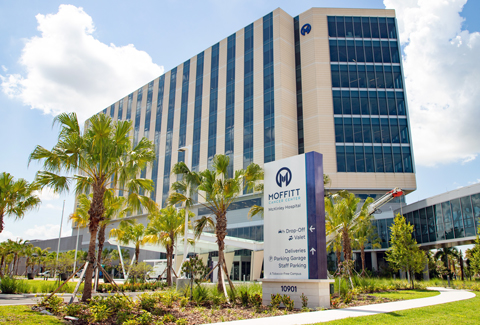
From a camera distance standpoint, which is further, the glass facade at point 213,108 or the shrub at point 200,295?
the glass facade at point 213,108

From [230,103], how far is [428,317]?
47.0 meters

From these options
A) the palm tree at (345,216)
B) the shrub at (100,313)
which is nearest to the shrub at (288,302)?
the shrub at (100,313)

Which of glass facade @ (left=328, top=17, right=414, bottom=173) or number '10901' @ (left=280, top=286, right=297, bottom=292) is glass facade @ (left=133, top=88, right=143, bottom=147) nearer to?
glass facade @ (left=328, top=17, right=414, bottom=173)

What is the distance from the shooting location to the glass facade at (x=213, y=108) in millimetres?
56656

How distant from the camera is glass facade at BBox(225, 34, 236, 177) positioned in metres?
54.0

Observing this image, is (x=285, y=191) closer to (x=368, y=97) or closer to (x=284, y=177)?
(x=284, y=177)

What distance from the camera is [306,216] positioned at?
16250 mm

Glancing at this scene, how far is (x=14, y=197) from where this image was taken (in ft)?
81.0

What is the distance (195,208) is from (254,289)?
39.6 m

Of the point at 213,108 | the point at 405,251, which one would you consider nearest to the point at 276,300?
the point at 405,251

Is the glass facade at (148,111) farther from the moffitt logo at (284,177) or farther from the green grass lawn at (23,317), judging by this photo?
the green grass lawn at (23,317)

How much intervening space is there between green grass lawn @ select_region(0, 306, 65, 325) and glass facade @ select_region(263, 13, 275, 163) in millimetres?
37200

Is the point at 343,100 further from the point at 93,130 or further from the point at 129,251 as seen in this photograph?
the point at 129,251

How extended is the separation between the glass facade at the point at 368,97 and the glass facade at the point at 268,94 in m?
8.46
